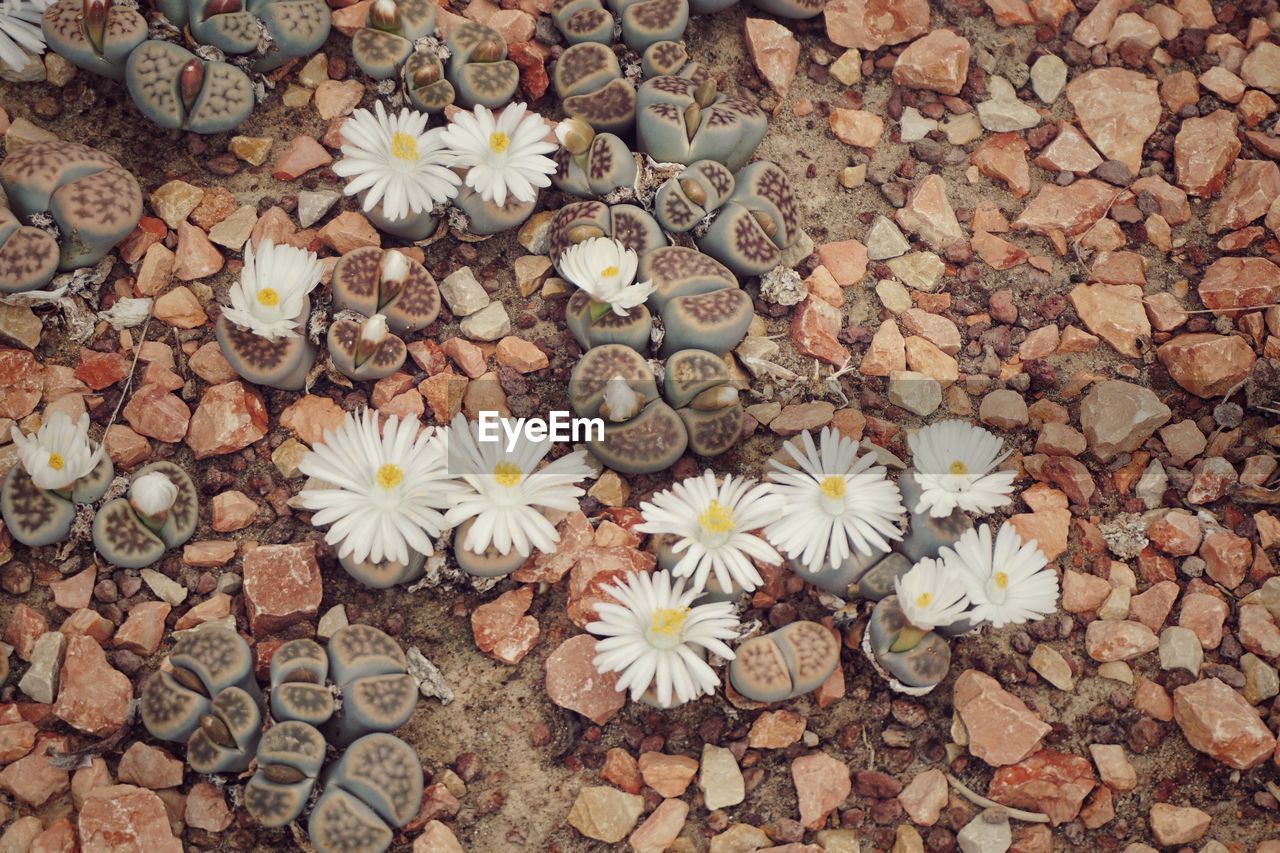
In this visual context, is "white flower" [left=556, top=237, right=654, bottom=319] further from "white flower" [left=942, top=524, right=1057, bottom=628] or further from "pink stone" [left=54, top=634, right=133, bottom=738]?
"pink stone" [left=54, top=634, right=133, bottom=738]

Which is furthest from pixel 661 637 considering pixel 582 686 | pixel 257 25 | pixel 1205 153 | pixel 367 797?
pixel 1205 153

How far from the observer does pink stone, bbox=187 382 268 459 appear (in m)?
2.24

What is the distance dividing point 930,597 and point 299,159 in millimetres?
1595

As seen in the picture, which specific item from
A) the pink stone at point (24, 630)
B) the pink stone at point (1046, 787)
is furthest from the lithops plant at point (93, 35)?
the pink stone at point (1046, 787)

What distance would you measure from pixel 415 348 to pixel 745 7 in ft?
3.89

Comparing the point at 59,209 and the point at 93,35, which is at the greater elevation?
the point at 93,35

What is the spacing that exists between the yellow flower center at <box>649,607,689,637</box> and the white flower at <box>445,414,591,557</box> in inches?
9.0

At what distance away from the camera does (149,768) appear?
77.8 inches

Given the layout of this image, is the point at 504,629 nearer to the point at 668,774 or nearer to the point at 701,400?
the point at 668,774

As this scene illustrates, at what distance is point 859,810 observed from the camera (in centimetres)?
207

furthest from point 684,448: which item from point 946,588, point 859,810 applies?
point 859,810

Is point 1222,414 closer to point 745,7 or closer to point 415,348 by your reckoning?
point 745,7

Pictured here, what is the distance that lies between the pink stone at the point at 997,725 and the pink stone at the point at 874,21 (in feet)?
5.06

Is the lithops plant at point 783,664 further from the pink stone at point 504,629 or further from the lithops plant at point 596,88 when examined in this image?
the lithops plant at point 596,88
